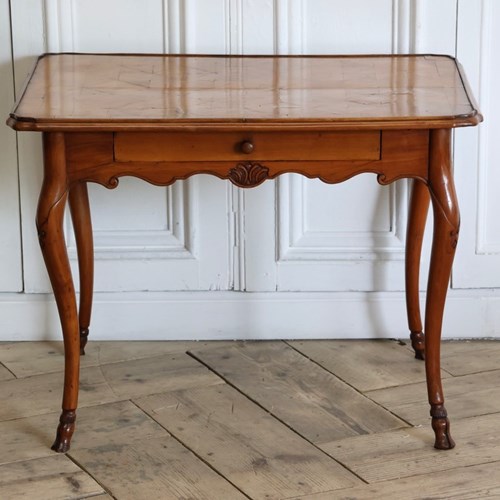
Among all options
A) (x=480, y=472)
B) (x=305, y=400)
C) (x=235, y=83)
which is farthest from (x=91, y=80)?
(x=480, y=472)

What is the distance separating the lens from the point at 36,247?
8.91ft

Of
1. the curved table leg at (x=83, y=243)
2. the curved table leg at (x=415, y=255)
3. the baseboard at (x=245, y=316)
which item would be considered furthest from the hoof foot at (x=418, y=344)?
the curved table leg at (x=83, y=243)

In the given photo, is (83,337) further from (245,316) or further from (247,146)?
(247,146)

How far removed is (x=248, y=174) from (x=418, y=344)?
788mm

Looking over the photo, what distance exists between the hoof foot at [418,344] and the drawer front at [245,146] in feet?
2.32

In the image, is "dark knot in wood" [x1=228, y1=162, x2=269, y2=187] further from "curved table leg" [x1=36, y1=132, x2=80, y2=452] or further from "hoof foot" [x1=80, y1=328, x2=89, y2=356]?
"hoof foot" [x1=80, y1=328, x2=89, y2=356]

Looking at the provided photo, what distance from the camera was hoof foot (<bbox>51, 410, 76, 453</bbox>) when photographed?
2182 millimetres

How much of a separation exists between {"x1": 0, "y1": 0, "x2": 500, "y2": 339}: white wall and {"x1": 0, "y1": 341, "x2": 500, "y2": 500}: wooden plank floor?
0.23 ft

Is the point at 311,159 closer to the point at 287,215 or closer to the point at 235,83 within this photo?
the point at 235,83

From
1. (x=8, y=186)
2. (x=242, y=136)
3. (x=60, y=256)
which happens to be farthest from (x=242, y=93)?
(x=8, y=186)

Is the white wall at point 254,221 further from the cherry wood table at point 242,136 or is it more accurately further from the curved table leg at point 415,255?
the cherry wood table at point 242,136

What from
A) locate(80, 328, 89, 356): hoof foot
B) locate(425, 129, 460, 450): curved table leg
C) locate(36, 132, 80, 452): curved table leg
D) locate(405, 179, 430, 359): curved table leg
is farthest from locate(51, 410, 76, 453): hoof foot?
locate(405, 179, 430, 359): curved table leg

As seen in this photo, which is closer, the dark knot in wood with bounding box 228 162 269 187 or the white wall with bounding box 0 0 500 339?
the dark knot in wood with bounding box 228 162 269 187

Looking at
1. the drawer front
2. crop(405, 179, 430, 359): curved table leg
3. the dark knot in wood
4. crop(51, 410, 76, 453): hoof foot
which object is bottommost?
crop(51, 410, 76, 453): hoof foot
